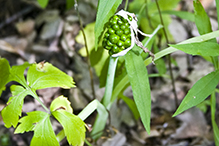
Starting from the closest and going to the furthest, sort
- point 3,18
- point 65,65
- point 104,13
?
1. point 104,13
2. point 65,65
3. point 3,18

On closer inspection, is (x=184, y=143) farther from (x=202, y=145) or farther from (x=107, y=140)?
(x=107, y=140)

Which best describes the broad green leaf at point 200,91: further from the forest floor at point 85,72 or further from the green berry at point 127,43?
the forest floor at point 85,72

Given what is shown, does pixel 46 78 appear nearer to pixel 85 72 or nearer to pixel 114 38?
pixel 114 38

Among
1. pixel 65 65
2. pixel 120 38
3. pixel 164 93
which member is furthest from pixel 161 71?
pixel 65 65

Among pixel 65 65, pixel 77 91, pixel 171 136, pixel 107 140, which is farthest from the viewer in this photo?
pixel 65 65

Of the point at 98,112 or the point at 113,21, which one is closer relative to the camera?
the point at 113,21

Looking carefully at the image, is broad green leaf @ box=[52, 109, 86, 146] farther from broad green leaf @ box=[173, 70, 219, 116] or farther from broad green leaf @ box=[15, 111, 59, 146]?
broad green leaf @ box=[173, 70, 219, 116]

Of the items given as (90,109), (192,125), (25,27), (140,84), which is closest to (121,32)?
(140,84)
